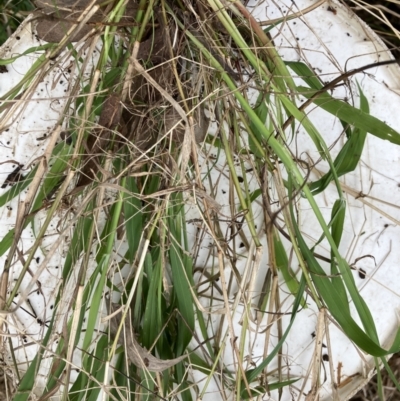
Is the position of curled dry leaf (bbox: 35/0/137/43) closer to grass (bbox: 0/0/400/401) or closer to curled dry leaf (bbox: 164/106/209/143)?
grass (bbox: 0/0/400/401)

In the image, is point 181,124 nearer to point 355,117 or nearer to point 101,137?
point 101,137

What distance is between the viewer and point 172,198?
2.03ft

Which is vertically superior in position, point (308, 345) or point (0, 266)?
point (0, 266)

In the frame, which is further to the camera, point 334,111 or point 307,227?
point 307,227

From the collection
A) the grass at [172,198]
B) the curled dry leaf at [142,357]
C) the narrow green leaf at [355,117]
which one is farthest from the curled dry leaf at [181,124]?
the curled dry leaf at [142,357]

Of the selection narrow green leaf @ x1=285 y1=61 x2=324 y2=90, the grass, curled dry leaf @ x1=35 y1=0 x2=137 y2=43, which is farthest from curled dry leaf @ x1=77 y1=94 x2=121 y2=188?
narrow green leaf @ x1=285 y1=61 x2=324 y2=90

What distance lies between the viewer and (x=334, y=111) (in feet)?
1.93

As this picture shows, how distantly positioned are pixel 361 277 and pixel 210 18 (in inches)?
17.1

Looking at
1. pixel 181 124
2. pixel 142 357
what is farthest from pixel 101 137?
pixel 142 357

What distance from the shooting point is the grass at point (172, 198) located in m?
0.55

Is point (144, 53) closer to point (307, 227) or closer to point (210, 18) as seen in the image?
point (210, 18)

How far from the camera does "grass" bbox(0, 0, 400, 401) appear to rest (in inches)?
21.6

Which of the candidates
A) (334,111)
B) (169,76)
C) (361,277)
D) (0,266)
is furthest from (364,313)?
(0,266)

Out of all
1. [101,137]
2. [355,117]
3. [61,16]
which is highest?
[61,16]
